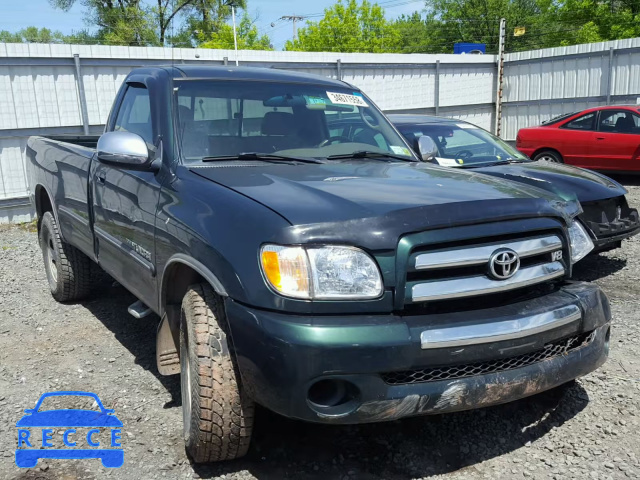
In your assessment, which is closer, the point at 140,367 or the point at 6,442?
the point at 6,442

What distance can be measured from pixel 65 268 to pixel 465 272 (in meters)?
3.94

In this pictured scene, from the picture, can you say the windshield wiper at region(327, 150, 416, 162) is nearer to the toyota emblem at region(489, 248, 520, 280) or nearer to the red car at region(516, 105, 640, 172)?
the toyota emblem at region(489, 248, 520, 280)

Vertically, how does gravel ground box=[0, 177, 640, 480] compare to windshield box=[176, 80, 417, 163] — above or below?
below

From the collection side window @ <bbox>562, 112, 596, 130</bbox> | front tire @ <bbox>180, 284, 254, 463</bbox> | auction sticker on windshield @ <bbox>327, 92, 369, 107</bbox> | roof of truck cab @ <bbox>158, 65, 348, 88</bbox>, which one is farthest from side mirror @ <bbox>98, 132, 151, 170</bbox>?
side window @ <bbox>562, 112, 596, 130</bbox>

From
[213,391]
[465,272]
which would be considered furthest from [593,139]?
[213,391]

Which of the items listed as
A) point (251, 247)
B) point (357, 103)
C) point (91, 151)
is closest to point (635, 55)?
point (357, 103)

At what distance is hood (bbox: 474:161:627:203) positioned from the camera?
19.3 ft

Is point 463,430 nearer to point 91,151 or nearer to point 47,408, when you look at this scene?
point 47,408

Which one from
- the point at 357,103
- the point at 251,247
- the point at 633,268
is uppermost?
the point at 357,103

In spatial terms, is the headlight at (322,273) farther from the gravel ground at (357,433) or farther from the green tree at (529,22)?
the green tree at (529,22)

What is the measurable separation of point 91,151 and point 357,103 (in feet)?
6.39

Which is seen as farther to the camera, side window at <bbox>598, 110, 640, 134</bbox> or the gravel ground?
side window at <bbox>598, 110, 640, 134</bbox>

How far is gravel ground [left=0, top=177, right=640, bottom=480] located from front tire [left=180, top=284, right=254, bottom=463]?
0.21 metres

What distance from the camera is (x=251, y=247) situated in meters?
2.45
